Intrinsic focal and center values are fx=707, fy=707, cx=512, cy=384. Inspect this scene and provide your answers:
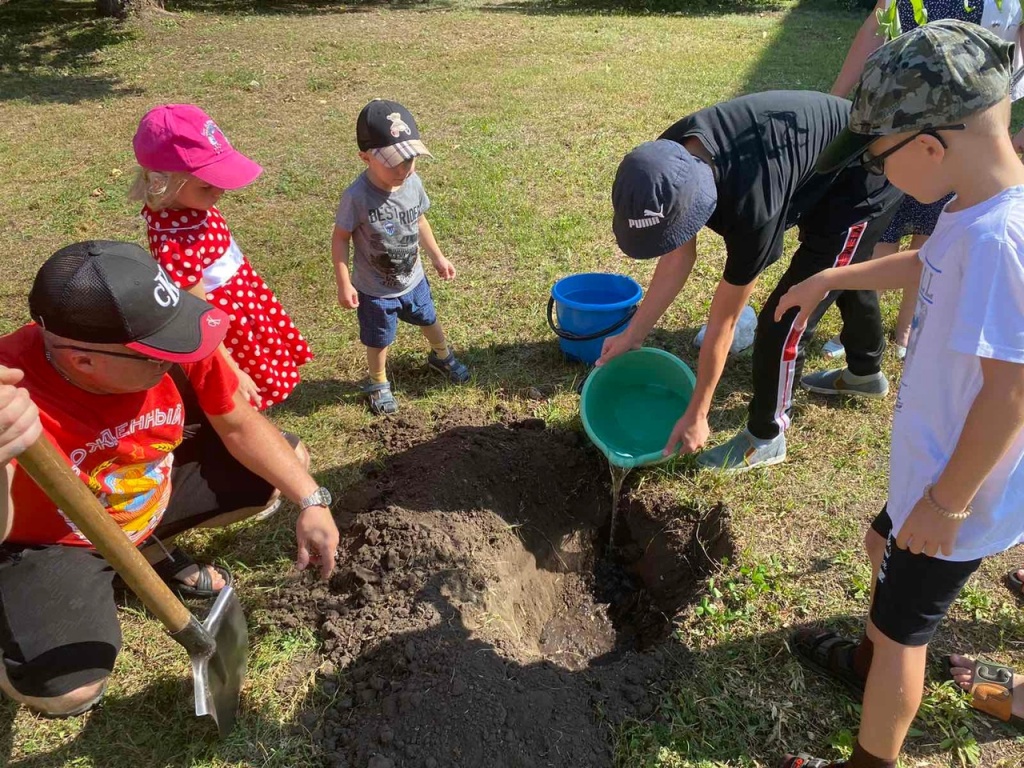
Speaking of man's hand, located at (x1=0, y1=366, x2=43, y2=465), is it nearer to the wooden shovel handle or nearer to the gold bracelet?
the wooden shovel handle

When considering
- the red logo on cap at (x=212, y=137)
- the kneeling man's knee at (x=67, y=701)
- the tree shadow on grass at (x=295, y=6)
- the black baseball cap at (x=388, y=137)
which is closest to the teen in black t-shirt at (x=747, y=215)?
the black baseball cap at (x=388, y=137)

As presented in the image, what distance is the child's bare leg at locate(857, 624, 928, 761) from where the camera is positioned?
168 centimetres

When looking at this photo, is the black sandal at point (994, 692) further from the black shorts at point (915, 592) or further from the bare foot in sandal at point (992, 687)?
the black shorts at point (915, 592)

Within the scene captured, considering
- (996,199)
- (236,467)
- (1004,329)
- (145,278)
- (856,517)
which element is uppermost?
(996,199)

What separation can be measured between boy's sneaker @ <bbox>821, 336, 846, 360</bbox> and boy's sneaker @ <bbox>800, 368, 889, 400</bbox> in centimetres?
16

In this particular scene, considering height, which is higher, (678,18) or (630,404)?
(678,18)

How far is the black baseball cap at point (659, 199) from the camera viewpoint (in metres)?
2.02

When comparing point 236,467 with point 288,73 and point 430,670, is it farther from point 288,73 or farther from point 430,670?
point 288,73

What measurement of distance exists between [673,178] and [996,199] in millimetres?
A: 863

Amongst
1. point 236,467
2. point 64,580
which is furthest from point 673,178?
point 64,580

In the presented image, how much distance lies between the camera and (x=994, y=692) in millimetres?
2094

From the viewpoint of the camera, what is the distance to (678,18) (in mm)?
12039

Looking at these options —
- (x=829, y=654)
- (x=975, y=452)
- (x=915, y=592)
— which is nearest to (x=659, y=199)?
(x=975, y=452)

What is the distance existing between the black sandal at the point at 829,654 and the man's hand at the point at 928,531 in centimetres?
80
